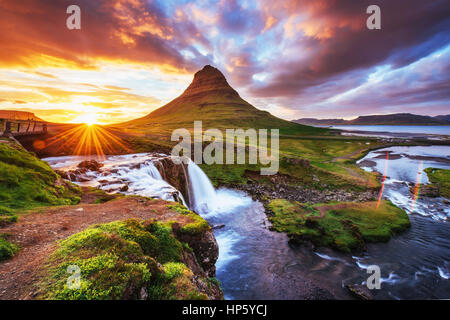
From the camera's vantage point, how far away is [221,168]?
1841 inches

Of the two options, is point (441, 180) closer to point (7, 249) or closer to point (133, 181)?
point (133, 181)

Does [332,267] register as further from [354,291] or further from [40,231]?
[40,231]

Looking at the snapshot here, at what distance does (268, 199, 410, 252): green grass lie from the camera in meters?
19.4

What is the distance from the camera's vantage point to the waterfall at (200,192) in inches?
1108

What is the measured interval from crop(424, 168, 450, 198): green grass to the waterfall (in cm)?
4089

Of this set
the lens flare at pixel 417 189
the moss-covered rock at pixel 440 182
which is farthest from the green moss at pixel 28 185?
the moss-covered rock at pixel 440 182

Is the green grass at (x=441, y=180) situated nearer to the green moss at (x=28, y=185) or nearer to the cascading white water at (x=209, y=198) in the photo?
the cascading white water at (x=209, y=198)

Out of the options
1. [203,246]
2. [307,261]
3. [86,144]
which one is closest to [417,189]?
[307,261]

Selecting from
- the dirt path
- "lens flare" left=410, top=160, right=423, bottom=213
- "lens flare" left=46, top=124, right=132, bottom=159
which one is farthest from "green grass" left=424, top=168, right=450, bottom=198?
"lens flare" left=46, top=124, right=132, bottom=159

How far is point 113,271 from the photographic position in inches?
196

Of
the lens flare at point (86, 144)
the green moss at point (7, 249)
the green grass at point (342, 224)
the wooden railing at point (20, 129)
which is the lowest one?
the green grass at point (342, 224)

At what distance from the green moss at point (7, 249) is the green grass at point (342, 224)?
803 inches
